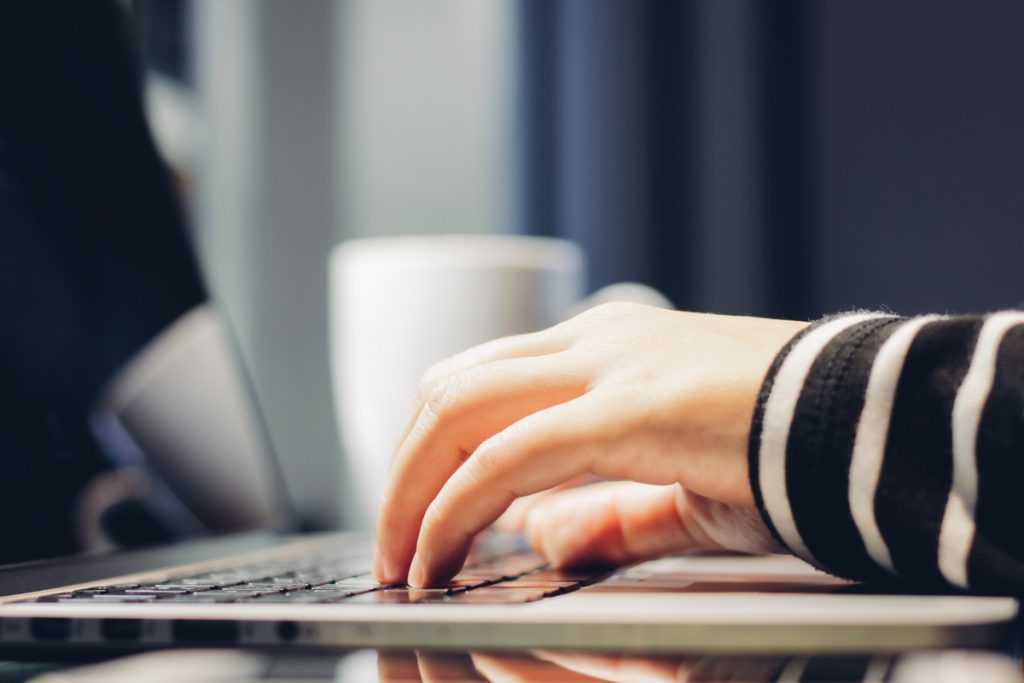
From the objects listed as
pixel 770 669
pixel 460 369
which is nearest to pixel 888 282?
pixel 460 369

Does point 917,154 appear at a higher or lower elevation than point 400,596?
higher

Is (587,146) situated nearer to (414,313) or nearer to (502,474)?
(414,313)

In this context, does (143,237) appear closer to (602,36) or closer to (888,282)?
(602,36)

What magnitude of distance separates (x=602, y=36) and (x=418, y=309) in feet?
1.95

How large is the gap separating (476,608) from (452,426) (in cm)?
12

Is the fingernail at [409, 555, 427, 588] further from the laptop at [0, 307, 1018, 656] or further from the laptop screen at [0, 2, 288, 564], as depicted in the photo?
the laptop screen at [0, 2, 288, 564]

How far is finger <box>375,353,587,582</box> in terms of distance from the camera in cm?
40

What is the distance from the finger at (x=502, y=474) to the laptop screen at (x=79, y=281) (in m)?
0.30

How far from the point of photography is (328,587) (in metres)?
0.39

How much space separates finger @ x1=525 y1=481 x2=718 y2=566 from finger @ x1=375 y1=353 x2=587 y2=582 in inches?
4.1

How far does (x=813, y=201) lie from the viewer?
4.40 feet

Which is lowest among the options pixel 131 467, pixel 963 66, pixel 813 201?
pixel 131 467

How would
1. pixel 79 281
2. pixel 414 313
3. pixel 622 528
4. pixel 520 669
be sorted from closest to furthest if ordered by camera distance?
pixel 520 669
pixel 622 528
pixel 79 281
pixel 414 313

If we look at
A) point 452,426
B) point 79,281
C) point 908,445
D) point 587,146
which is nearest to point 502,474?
point 452,426
